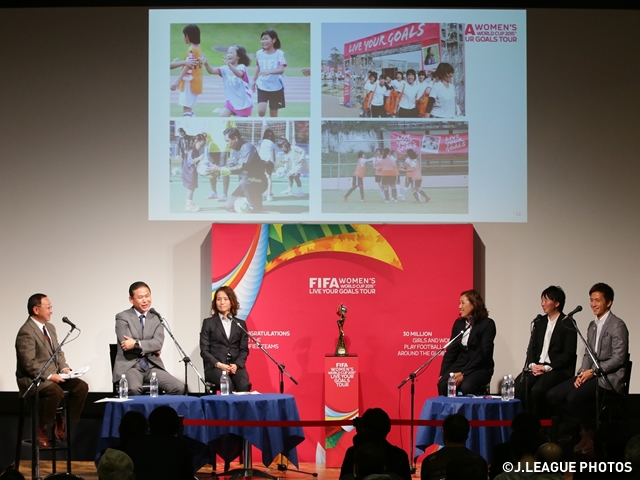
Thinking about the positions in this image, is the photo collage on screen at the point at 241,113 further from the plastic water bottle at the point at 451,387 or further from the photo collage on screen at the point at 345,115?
the plastic water bottle at the point at 451,387

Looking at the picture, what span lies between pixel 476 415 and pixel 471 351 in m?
1.18

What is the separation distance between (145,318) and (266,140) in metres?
1.92

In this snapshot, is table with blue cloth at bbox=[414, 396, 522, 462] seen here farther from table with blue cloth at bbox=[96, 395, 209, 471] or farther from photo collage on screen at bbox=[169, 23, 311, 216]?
photo collage on screen at bbox=[169, 23, 311, 216]

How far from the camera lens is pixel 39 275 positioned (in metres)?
7.92

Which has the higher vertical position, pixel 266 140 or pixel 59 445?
pixel 266 140

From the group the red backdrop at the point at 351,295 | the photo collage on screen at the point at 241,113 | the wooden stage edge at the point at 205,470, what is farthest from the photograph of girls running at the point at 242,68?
the wooden stage edge at the point at 205,470

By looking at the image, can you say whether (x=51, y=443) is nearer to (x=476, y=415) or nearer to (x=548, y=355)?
(x=476, y=415)

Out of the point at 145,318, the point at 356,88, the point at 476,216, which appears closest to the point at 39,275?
the point at 145,318

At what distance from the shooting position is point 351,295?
24.2 feet

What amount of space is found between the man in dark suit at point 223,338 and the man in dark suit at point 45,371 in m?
1.04

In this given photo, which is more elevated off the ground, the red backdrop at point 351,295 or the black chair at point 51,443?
the red backdrop at point 351,295

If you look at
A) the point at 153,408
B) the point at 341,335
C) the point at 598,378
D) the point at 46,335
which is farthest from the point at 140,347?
the point at 598,378

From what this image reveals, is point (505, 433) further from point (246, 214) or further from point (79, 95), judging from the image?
point (79, 95)

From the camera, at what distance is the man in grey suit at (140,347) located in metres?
6.83
